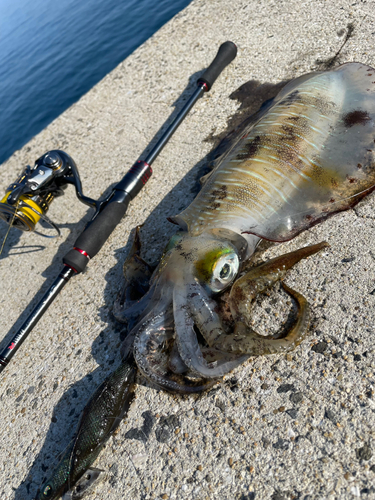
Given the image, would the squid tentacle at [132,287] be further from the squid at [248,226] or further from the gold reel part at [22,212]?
the gold reel part at [22,212]

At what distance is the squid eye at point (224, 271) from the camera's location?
2.64 metres

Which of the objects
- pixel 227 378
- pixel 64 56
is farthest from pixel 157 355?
pixel 64 56

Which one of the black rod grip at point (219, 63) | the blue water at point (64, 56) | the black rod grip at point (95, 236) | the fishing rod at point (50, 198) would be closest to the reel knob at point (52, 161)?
the fishing rod at point (50, 198)

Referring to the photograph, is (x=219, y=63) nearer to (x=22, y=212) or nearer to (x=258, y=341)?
(x=22, y=212)

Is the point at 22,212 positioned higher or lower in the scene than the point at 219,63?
higher

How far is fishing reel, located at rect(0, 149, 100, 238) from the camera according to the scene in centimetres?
374

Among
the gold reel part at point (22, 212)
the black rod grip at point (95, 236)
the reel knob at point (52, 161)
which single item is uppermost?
the reel knob at point (52, 161)

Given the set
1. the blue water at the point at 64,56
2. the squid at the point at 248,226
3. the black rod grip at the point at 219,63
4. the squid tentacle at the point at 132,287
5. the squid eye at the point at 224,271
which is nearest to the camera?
the squid at the point at 248,226

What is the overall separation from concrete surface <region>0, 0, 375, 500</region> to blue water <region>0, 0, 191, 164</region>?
21.9ft

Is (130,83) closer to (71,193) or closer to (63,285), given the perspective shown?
(71,193)

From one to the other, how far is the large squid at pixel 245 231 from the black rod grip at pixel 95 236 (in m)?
0.57

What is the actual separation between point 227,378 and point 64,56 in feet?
47.2

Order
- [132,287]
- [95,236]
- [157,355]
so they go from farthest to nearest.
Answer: [95,236] < [132,287] < [157,355]

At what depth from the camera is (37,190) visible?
3.95 metres
